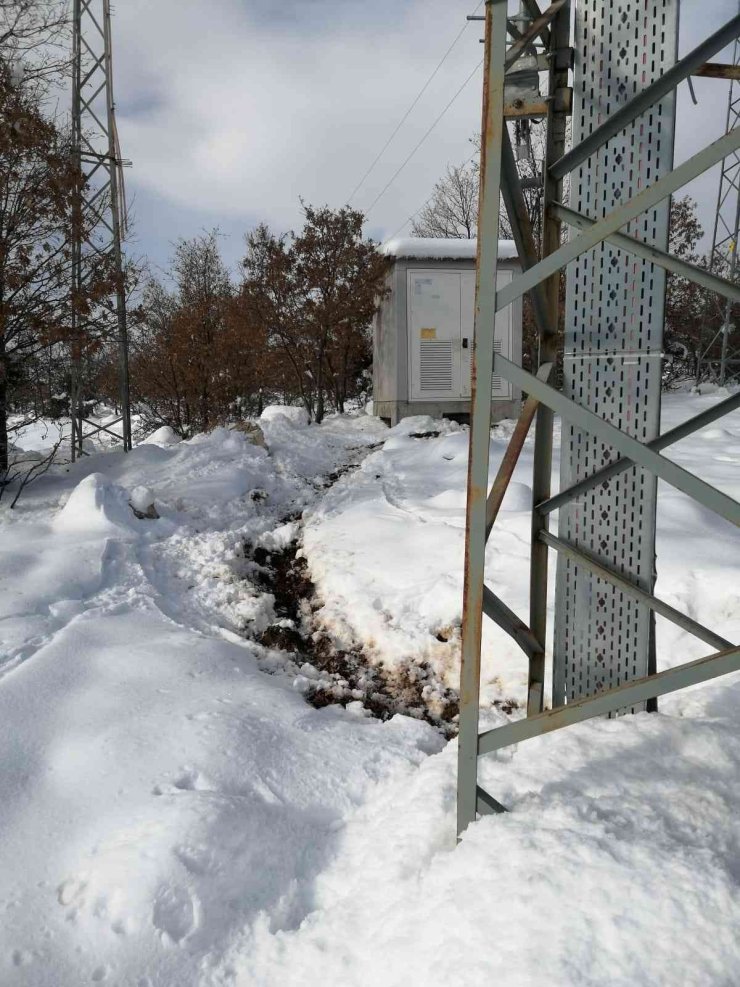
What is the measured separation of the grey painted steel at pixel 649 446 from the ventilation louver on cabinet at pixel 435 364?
9.24 m

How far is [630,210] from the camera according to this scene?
1677 millimetres

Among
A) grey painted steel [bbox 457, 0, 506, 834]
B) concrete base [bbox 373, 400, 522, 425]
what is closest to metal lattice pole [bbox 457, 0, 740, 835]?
grey painted steel [bbox 457, 0, 506, 834]

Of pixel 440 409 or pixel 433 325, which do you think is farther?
pixel 440 409

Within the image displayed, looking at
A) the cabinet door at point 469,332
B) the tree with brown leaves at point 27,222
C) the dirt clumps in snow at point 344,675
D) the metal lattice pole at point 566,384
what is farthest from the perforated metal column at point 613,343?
the cabinet door at point 469,332

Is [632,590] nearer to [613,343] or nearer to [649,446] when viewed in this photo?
[649,446]

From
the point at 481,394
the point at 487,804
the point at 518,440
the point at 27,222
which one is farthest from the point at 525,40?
the point at 27,222

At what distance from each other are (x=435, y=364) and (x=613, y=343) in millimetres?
9300

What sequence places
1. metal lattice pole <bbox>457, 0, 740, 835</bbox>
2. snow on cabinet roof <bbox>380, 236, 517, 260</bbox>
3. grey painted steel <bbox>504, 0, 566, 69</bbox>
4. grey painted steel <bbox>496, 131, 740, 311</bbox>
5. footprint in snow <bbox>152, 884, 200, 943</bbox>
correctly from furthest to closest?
1. snow on cabinet roof <bbox>380, 236, 517, 260</bbox>
2. grey painted steel <bbox>504, 0, 566, 69</bbox>
3. footprint in snow <bbox>152, 884, 200, 943</bbox>
4. metal lattice pole <bbox>457, 0, 740, 835</bbox>
5. grey painted steel <bbox>496, 131, 740, 311</bbox>

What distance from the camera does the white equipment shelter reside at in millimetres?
11602

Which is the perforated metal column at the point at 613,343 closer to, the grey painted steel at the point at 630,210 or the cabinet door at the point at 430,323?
the grey painted steel at the point at 630,210

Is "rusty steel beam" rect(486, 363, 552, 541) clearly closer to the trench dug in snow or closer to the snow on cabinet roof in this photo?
the trench dug in snow

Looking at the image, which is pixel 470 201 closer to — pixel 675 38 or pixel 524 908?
pixel 675 38

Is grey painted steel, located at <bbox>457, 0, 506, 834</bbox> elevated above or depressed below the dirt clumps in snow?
above

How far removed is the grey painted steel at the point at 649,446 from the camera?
8.19 ft
